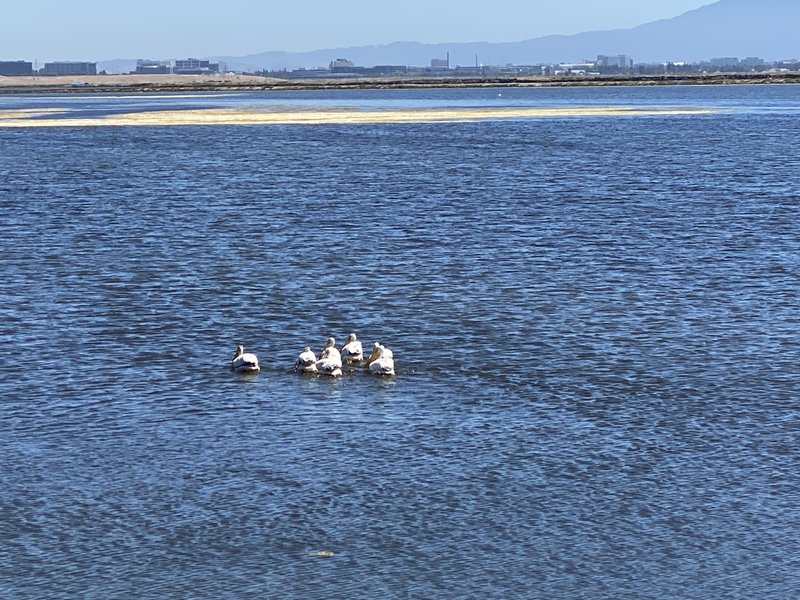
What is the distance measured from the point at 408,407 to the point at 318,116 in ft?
405

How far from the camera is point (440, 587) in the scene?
1853 centimetres

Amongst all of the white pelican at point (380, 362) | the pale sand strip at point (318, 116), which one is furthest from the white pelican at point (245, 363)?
the pale sand strip at point (318, 116)

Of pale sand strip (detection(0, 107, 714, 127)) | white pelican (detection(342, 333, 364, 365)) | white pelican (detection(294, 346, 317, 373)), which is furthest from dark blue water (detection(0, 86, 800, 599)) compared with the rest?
pale sand strip (detection(0, 107, 714, 127))

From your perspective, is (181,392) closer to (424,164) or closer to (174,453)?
(174,453)

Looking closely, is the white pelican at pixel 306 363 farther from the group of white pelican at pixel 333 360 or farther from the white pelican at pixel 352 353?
the white pelican at pixel 352 353

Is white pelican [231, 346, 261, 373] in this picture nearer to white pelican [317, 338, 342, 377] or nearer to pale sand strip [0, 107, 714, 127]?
white pelican [317, 338, 342, 377]

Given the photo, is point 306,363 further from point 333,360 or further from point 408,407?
point 408,407

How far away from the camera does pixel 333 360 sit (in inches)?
1137

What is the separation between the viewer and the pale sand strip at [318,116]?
454ft

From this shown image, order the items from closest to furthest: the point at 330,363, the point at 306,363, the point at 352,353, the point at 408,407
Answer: the point at 408,407
the point at 330,363
the point at 306,363
the point at 352,353

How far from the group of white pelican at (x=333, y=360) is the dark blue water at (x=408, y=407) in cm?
34

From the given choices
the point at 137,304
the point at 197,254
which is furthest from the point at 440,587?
the point at 197,254

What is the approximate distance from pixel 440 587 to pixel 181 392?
10890 mm

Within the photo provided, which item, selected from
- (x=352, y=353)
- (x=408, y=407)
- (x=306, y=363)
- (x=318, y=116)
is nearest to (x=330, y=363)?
(x=306, y=363)
